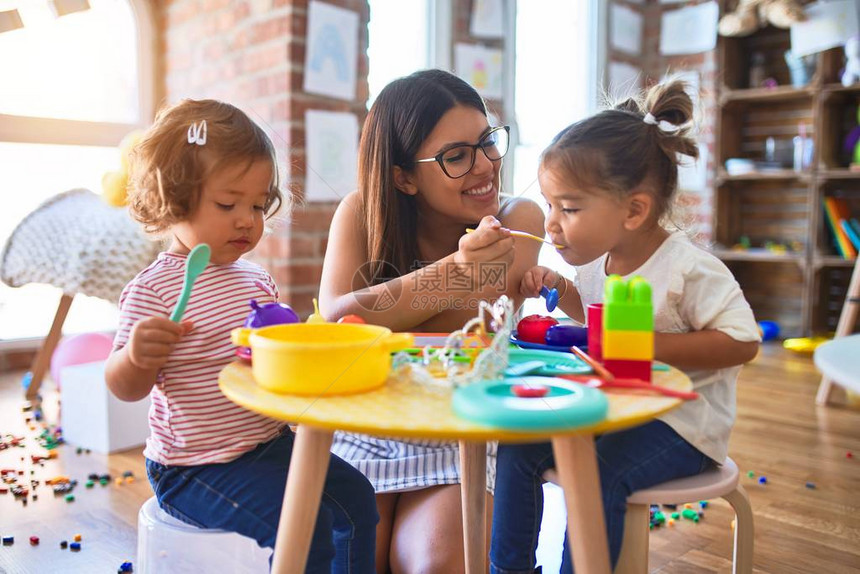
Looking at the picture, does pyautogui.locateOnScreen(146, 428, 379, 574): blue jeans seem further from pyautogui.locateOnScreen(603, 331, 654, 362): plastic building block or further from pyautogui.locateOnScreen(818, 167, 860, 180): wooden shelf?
pyautogui.locateOnScreen(818, 167, 860, 180): wooden shelf

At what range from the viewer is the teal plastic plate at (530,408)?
1.75ft

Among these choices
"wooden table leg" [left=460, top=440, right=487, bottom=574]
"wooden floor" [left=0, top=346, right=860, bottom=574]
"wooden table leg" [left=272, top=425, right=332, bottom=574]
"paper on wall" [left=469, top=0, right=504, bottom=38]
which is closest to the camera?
"wooden table leg" [left=272, top=425, right=332, bottom=574]

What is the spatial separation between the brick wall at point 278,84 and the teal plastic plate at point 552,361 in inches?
56.5

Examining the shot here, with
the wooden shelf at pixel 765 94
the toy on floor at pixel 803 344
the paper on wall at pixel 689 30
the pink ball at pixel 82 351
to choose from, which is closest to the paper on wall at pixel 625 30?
the paper on wall at pixel 689 30

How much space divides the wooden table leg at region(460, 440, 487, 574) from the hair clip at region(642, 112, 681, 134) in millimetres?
495

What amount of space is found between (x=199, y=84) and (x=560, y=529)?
2.02m

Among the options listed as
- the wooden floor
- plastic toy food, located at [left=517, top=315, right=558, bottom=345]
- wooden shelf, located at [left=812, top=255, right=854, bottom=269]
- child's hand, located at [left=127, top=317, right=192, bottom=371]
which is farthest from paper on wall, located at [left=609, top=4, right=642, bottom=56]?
child's hand, located at [left=127, top=317, right=192, bottom=371]

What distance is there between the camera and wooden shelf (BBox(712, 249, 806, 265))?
3.42m

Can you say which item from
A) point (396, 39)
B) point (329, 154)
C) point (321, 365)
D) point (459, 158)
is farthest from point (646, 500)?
point (396, 39)

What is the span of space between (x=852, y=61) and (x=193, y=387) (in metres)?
3.31

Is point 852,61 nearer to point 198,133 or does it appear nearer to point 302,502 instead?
point 198,133

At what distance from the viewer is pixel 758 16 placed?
355 cm

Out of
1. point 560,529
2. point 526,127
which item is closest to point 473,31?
point 526,127

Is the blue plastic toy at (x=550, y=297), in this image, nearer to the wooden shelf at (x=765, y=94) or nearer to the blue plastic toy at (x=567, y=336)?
the blue plastic toy at (x=567, y=336)
